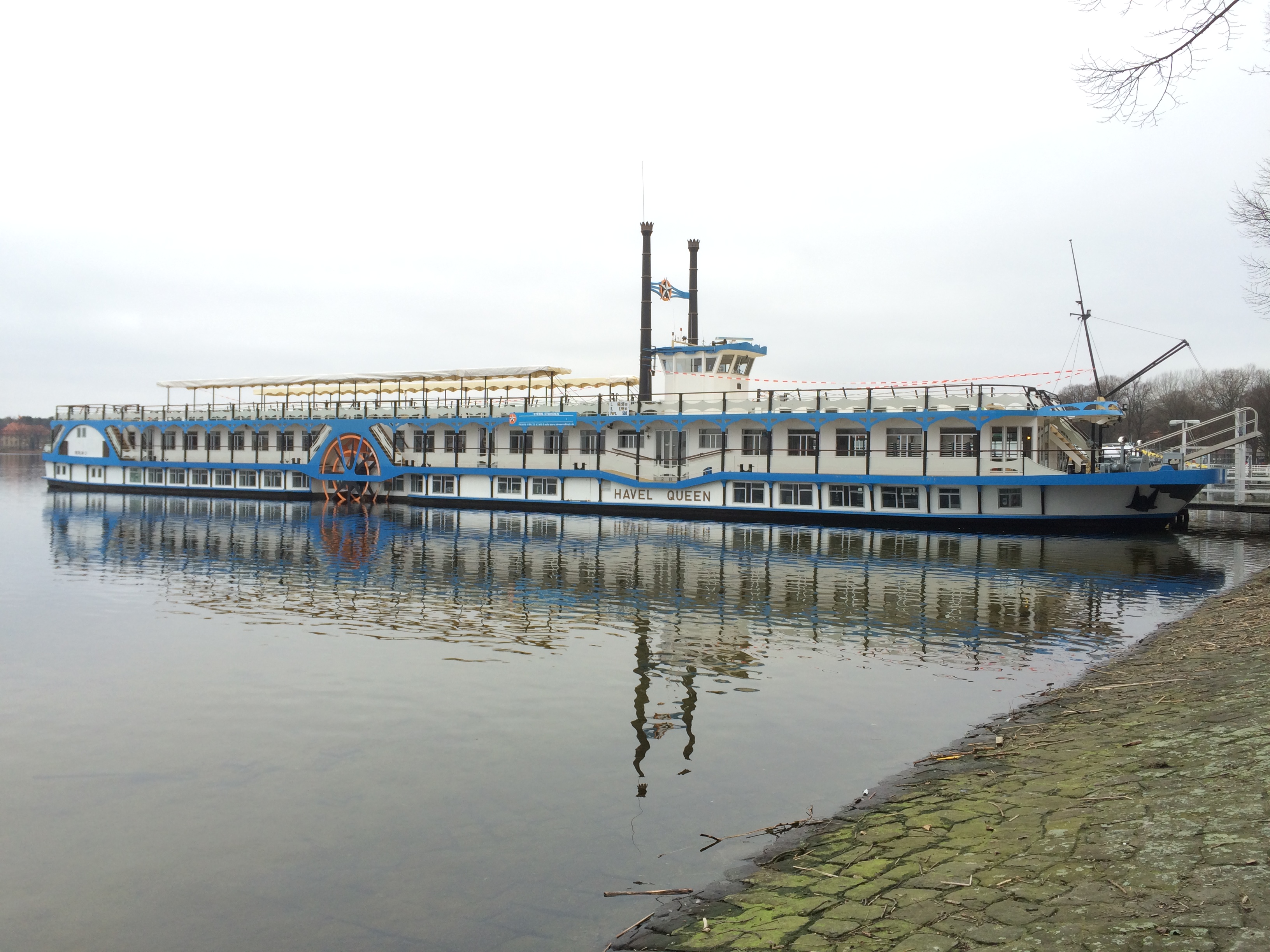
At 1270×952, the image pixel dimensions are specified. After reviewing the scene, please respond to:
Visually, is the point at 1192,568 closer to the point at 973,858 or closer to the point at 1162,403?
the point at 973,858

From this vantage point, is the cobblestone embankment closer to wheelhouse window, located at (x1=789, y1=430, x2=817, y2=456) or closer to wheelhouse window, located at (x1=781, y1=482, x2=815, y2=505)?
wheelhouse window, located at (x1=781, y1=482, x2=815, y2=505)

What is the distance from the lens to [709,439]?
46344 millimetres

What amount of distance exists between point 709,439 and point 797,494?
5889 mm

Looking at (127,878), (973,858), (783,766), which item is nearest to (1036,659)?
(783,766)

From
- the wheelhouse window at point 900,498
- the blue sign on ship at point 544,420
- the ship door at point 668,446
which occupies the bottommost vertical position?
the wheelhouse window at point 900,498

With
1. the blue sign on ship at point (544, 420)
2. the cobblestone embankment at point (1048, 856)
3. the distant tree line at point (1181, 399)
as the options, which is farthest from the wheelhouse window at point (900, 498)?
the distant tree line at point (1181, 399)

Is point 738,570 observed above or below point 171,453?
below

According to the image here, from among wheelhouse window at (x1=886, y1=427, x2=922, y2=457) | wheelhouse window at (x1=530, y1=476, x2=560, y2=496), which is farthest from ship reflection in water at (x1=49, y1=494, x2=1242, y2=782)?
wheelhouse window at (x1=530, y1=476, x2=560, y2=496)

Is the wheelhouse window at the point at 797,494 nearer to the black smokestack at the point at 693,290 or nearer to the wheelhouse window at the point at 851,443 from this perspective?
the wheelhouse window at the point at 851,443

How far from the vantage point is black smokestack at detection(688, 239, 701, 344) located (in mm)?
53719

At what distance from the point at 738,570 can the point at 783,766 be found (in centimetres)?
1662

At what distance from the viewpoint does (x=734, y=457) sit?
4488cm

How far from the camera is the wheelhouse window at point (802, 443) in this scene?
43438 mm

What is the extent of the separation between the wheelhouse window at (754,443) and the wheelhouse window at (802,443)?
3.95ft
